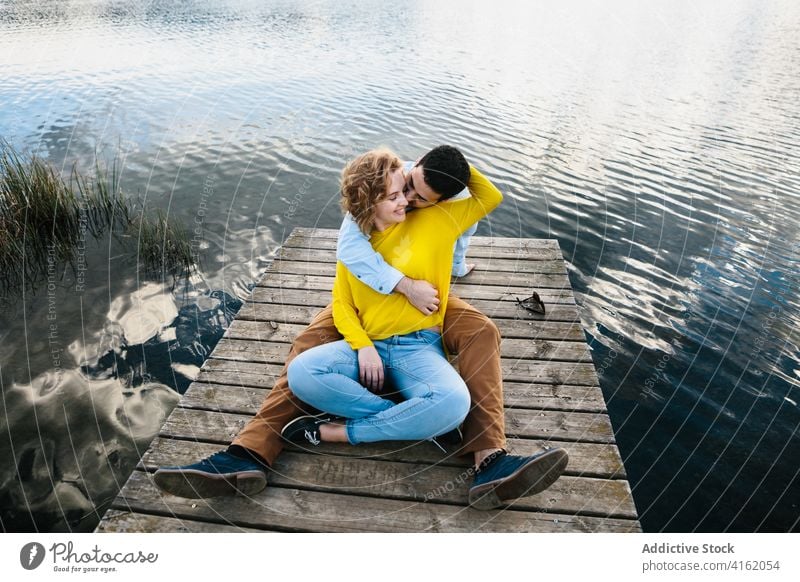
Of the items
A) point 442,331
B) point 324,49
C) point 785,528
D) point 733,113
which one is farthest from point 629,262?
point 324,49

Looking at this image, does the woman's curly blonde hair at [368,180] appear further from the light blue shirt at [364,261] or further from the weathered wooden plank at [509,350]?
the weathered wooden plank at [509,350]

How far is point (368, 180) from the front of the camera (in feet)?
10.8

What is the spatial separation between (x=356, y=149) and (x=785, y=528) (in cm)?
981

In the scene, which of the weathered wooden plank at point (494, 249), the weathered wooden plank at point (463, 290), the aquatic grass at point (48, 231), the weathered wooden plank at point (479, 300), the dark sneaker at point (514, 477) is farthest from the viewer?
the aquatic grass at point (48, 231)

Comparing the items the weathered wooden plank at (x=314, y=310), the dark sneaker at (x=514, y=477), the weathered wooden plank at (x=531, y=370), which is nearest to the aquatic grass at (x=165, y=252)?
the weathered wooden plank at (x=314, y=310)

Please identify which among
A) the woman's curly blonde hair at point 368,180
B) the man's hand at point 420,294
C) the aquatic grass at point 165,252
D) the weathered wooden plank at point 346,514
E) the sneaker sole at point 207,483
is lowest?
the aquatic grass at point 165,252

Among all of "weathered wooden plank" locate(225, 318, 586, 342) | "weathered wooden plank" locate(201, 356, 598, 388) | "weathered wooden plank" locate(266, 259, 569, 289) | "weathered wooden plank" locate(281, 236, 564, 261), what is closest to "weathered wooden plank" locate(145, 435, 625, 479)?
"weathered wooden plank" locate(201, 356, 598, 388)

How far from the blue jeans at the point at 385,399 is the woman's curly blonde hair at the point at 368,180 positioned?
0.97m

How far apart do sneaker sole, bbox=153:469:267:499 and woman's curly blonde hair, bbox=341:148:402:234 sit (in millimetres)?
1813

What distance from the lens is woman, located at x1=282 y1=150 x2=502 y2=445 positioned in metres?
3.21

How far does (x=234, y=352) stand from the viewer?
4.42m

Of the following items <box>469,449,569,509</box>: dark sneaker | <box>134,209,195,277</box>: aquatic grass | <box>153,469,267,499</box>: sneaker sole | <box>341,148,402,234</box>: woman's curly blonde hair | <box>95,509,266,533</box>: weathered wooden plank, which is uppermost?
<box>341,148,402,234</box>: woman's curly blonde hair

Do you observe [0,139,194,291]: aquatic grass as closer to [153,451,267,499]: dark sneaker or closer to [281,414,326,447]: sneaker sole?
[281,414,326,447]: sneaker sole

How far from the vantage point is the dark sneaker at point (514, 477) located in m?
2.81
